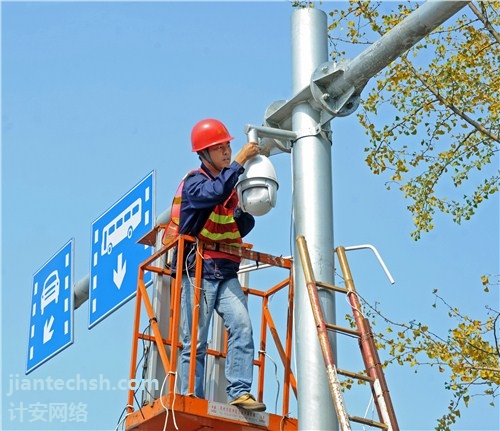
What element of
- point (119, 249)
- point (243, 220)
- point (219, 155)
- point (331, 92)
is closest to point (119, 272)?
point (119, 249)

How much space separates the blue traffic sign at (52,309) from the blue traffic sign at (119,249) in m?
0.44

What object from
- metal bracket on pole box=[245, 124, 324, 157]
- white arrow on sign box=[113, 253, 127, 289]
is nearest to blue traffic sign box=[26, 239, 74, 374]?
white arrow on sign box=[113, 253, 127, 289]

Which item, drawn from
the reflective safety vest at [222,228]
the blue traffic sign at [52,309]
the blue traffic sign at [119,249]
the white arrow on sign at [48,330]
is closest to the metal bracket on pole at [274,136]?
the reflective safety vest at [222,228]

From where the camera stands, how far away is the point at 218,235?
764cm

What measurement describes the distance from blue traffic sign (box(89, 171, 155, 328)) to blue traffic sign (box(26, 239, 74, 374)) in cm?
44

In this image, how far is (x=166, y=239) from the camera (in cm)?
823

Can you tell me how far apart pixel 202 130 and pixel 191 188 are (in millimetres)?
571

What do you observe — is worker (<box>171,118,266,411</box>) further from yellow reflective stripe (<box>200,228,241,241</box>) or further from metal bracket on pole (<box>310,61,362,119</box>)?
metal bracket on pole (<box>310,61,362,119</box>)

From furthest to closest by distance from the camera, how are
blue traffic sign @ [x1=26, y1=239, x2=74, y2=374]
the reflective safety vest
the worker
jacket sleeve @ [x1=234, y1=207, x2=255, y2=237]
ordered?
blue traffic sign @ [x1=26, y1=239, x2=74, y2=374], jacket sleeve @ [x1=234, y1=207, x2=255, y2=237], the reflective safety vest, the worker

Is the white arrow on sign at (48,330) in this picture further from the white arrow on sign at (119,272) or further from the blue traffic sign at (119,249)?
the white arrow on sign at (119,272)

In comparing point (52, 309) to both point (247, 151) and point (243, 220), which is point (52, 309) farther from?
point (247, 151)

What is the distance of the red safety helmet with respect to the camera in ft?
25.5

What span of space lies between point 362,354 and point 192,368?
4.71 feet

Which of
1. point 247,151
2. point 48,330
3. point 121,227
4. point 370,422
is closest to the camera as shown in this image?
point 370,422
